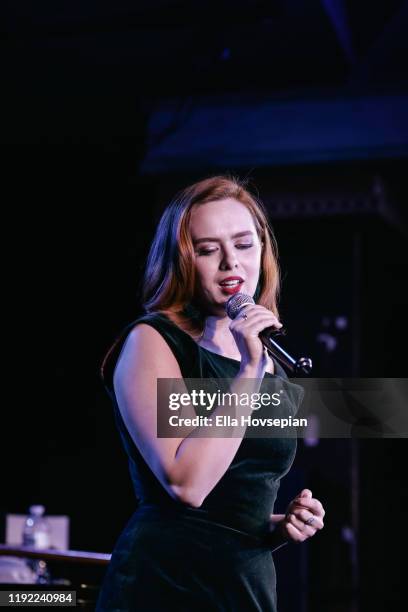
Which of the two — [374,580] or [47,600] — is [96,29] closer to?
[47,600]

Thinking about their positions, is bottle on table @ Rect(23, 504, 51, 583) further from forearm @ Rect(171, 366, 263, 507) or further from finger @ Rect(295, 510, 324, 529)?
forearm @ Rect(171, 366, 263, 507)

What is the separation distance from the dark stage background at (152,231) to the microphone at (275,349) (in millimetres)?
3199

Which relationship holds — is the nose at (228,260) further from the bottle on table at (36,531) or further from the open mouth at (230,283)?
the bottle on table at (36,531)

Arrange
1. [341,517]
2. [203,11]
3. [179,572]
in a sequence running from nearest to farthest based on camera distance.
A: [179,572], [203,11], [341,517]

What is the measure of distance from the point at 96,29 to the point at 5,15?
411 millimetres

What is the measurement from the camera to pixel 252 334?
137cm

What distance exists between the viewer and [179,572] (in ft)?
4.52

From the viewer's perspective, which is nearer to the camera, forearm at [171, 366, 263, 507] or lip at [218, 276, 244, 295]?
forearm at [171, 366, 263, 507]

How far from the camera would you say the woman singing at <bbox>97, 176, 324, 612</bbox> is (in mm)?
1365

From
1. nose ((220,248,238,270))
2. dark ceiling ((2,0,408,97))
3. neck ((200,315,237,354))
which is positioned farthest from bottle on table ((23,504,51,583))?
nose ((220,248,238,270))

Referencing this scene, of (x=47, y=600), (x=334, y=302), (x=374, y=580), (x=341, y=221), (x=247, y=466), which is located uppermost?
(x=341, y=221)

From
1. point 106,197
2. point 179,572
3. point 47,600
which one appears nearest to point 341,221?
point 106,197

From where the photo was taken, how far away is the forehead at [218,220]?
1598 mm

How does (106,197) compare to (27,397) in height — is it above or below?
above
